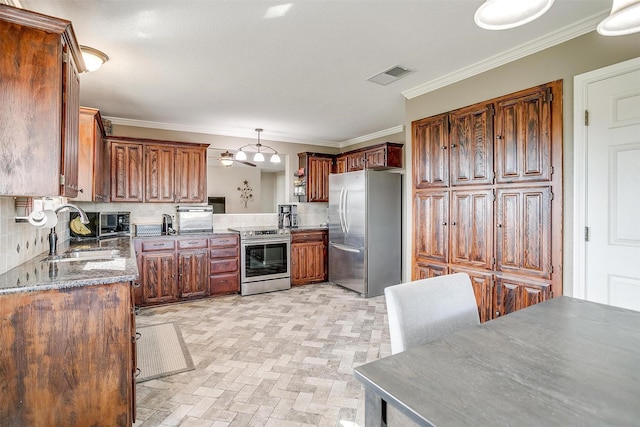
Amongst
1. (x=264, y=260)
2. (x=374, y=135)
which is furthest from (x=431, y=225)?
(x=374, y=135)

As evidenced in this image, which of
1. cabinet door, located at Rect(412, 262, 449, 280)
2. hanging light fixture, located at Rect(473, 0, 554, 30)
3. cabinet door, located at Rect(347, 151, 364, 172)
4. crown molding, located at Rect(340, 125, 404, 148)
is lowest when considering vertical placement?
cabinet door, located at Rect(412, 262, 449, 280)

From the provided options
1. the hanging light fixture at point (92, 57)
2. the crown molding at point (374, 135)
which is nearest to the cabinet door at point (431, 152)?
the crown molding at point (374, 135)

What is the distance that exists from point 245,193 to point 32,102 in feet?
12.9

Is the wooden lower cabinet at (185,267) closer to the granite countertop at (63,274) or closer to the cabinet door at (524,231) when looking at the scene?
the granite countertop at (63,274)

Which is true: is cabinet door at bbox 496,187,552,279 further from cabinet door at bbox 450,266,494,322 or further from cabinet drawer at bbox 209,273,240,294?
cabinet drawer at bbox 209,273,240,294

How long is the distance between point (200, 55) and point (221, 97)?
3.43 ft

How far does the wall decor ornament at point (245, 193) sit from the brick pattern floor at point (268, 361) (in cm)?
173

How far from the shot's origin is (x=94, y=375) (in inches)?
67.9

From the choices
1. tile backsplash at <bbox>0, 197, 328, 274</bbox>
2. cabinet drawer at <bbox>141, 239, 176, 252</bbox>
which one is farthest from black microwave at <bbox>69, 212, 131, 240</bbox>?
cabinet drawer at <bbox>141, 239, 176, 252</bbox>

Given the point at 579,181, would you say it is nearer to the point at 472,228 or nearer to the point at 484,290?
the point at 472,228

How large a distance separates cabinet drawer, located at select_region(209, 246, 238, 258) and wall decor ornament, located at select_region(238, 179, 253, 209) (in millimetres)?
1035

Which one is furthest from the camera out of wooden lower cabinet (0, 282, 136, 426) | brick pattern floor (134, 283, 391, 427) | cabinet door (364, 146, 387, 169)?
cabinet door (364, 146, 387, 169)

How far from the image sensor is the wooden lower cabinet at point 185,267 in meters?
4.21

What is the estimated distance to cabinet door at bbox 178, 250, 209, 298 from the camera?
442 cm
